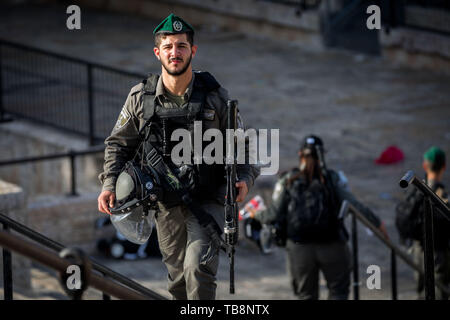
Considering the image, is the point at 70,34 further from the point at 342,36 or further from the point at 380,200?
the point at 380,200

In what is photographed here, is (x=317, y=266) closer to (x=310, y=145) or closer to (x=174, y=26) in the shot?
(x=310, y=145)

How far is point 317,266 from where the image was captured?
27.3ft

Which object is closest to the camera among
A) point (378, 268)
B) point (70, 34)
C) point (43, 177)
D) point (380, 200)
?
point (378, 268)

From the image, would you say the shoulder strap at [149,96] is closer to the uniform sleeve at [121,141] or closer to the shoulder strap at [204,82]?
the uniform sleeve at [121,141]

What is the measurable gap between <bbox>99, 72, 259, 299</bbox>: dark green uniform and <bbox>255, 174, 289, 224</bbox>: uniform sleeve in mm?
1975

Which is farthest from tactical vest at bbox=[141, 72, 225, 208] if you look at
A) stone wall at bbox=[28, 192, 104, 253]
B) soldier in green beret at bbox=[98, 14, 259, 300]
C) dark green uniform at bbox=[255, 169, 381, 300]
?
stone wall at bbox=[28, 192, 104, 253]

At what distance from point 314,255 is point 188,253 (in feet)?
8.25

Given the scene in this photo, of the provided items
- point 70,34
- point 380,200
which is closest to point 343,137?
point 380,200

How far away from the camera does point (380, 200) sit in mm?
11953

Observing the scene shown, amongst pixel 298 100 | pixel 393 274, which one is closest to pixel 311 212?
pixel 393 274

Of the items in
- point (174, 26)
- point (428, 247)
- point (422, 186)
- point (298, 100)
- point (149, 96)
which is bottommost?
point (428, 247)

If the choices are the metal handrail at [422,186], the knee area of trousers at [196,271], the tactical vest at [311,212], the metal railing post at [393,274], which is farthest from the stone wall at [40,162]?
the metal handrail at [422,186]
